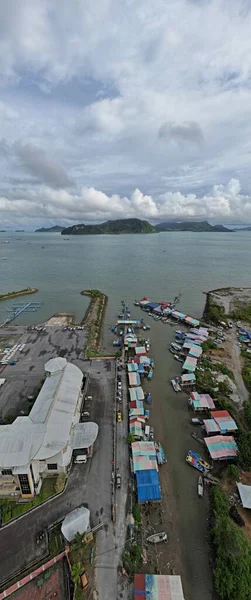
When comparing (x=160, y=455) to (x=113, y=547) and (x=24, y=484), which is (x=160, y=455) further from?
(x=24, y=484)

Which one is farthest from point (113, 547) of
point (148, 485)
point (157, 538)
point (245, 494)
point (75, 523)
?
point (245, 494)

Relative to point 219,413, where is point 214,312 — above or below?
above

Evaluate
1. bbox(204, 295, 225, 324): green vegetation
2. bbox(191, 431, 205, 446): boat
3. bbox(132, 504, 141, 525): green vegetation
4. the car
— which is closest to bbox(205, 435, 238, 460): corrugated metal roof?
bbox(191, 431, 205, 446): boat

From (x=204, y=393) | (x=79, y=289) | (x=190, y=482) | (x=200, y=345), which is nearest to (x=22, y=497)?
(x=190, y=482)

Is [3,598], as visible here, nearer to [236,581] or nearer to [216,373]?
[236,581]

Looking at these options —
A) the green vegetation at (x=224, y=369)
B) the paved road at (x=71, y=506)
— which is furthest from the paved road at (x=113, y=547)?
the green vegetation at (x=224, y=369)

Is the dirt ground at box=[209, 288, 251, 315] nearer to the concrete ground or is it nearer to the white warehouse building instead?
the concrete ground
